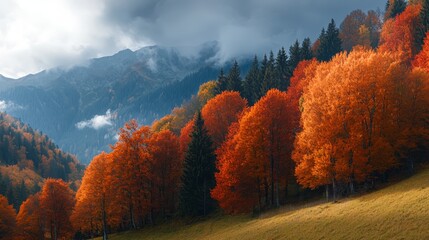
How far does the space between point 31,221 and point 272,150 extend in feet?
212

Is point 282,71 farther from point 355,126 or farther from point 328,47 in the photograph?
point 355,126

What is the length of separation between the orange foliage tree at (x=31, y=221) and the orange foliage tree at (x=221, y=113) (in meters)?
46.9

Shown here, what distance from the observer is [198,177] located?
203ft

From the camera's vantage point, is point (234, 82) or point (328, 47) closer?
point (234, 82)

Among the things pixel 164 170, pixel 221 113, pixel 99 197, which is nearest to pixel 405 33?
pixel 221 113

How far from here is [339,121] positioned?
136ft

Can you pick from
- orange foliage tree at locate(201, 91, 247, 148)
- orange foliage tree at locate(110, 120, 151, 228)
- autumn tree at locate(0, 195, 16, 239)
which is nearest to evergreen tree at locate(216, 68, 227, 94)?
Result: orange foliage tree at locate(201, 91, 247, 148)

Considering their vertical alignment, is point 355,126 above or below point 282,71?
below

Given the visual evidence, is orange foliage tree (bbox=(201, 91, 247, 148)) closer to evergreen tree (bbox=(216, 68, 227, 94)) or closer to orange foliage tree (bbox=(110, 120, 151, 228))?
orange foliage tree (bbox=(110, 120, 151, 228))

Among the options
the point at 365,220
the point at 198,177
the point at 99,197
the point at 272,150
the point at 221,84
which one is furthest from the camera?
the point at 221,84

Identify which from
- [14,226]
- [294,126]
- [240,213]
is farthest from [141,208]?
[14,226]

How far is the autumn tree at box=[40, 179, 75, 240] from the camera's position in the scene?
256 ft

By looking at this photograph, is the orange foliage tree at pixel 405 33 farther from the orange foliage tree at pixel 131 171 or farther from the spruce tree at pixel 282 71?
the orange foliage tree at pixel 131 171

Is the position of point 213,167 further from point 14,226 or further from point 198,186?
point 14,226
